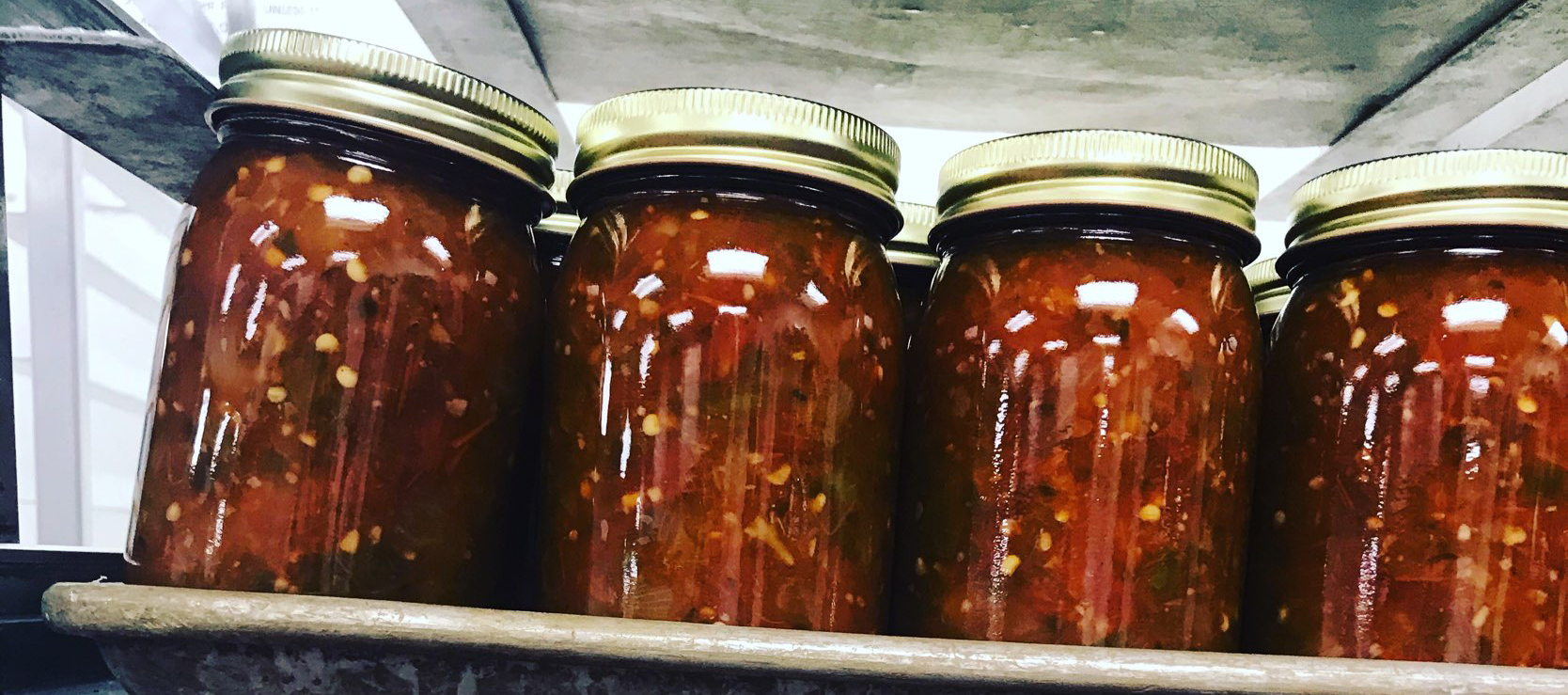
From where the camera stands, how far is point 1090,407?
553 mm

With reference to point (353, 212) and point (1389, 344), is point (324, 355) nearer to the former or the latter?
point (353, 212)

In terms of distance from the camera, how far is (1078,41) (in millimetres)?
803

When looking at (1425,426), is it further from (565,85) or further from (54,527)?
(54,527)

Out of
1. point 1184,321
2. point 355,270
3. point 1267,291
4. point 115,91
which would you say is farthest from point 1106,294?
point 115,91

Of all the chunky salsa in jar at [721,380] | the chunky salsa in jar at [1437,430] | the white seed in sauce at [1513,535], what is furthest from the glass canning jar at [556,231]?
the white seed in sauce at [1513,535]

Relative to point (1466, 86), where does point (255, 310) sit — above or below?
below

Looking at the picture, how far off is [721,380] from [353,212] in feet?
0.71

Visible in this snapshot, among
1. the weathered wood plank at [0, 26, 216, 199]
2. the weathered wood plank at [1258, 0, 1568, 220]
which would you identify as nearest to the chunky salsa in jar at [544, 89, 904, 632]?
the weathered wood plank at [0, 26, 216, 199]

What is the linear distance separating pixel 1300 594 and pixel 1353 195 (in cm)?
25

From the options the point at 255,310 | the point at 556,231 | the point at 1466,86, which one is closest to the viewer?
the point at 255,310

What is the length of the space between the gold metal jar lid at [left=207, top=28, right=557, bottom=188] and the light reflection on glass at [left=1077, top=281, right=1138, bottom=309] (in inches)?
13.8

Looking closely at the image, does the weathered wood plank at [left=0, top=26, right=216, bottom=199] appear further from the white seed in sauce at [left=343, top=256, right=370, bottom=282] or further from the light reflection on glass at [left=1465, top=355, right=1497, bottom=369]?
the light reflection on glass at [left=1465, top=355, right=1497, bottom=369]

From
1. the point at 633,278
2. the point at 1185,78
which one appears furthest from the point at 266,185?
the point at 1185,78

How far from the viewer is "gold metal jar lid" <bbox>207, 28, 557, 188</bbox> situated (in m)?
0.53
